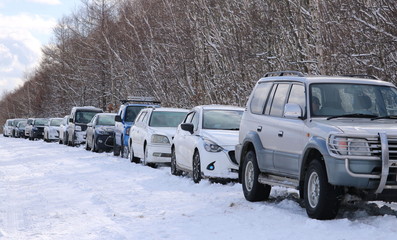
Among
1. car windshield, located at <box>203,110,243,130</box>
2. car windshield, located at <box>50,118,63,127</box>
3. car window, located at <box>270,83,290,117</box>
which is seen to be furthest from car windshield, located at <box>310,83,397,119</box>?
car windshield, located at <box>50,118,63,127</box>

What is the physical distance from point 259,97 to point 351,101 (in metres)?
2.09

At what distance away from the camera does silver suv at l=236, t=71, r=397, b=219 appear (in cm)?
919

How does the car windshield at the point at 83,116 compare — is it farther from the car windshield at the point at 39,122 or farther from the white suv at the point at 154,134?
the car windshield at the point at 39,122

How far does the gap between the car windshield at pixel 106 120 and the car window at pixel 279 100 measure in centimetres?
1947

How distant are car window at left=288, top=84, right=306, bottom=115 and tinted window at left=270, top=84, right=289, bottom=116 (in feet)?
0.69

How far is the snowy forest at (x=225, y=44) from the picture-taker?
19422 millimetres

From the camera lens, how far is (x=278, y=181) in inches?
435

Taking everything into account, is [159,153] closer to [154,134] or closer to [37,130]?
[154,134]

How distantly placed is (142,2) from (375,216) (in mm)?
45239

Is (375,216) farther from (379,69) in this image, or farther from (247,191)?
(379,69)

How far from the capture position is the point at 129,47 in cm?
5503

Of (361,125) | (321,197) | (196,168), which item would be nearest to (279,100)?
(361,125)

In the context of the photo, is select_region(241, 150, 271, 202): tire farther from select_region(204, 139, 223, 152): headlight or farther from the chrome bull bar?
the chrome bull bar

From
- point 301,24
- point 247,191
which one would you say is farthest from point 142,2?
point 247,191
